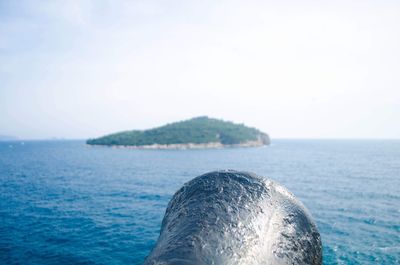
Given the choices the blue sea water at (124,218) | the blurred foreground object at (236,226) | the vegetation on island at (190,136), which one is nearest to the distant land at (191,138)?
the vegetation on island at (190,136)

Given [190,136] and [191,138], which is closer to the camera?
[191,138]

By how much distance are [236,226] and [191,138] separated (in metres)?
150

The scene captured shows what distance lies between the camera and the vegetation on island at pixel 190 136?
15162cm

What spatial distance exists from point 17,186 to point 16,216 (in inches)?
673

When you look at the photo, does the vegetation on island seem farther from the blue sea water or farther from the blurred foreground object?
the blurred foreground object

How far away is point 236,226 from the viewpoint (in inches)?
87.6

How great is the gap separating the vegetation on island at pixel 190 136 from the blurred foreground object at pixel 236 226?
14475 centimetres

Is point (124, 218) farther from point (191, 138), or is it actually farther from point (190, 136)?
point (190, 136)

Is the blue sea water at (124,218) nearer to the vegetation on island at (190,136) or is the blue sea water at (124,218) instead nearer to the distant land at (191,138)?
the distant land at (191,138)

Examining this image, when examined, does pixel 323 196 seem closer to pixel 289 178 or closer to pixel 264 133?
pixel 289 178

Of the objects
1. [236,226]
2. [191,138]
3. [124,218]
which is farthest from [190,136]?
[236,226]

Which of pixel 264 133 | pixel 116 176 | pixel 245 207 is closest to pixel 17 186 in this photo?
pixel 116 176

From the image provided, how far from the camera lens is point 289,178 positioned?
4588cm

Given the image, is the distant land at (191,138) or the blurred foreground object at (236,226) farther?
the distant land at (191,138)
